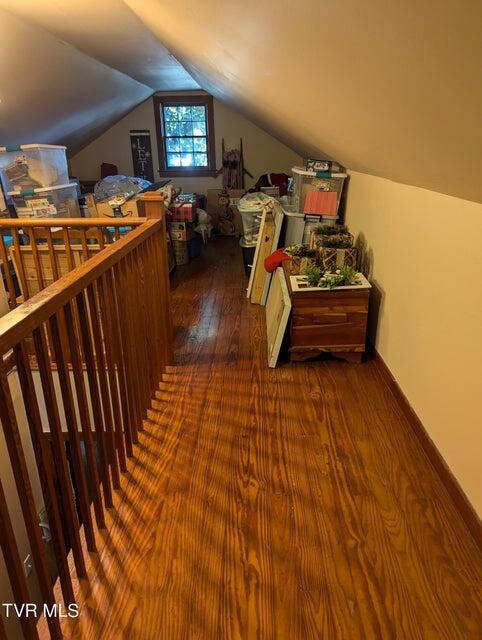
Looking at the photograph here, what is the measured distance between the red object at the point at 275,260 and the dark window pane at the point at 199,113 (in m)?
4.10

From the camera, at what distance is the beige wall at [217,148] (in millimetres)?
6566

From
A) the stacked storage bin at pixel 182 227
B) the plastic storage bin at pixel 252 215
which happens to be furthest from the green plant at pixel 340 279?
the stacked storage bin at pixel 182 227

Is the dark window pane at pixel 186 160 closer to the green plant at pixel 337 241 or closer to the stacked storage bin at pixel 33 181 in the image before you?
the stacked storage bin at pixel 33 181

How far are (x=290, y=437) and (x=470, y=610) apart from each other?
0.92 metres

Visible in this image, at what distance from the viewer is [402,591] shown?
1.34 metres

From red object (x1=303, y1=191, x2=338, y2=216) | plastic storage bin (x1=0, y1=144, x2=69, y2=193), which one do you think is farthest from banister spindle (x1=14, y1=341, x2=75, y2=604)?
plastic storage bin (x1=0, y1=144, x2=69, y2=193)

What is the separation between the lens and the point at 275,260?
3357mm

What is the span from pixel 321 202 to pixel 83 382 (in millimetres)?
2705

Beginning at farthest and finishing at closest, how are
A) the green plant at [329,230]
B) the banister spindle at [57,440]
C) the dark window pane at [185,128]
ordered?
the dark window pane at [185,128], the green plant at [329,230], the banister spindle at [57,440]

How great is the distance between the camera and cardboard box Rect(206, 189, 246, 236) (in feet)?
21.8

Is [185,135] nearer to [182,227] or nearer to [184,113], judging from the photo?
[184,113]

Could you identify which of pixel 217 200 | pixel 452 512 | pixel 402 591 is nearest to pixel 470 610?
pixel 402 591

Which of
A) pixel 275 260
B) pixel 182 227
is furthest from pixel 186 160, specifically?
pixel 275 260

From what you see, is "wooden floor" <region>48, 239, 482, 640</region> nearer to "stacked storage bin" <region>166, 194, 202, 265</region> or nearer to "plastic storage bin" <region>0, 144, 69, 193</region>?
"plastic storage bin" <region>0, 144, 69, 193</region>
